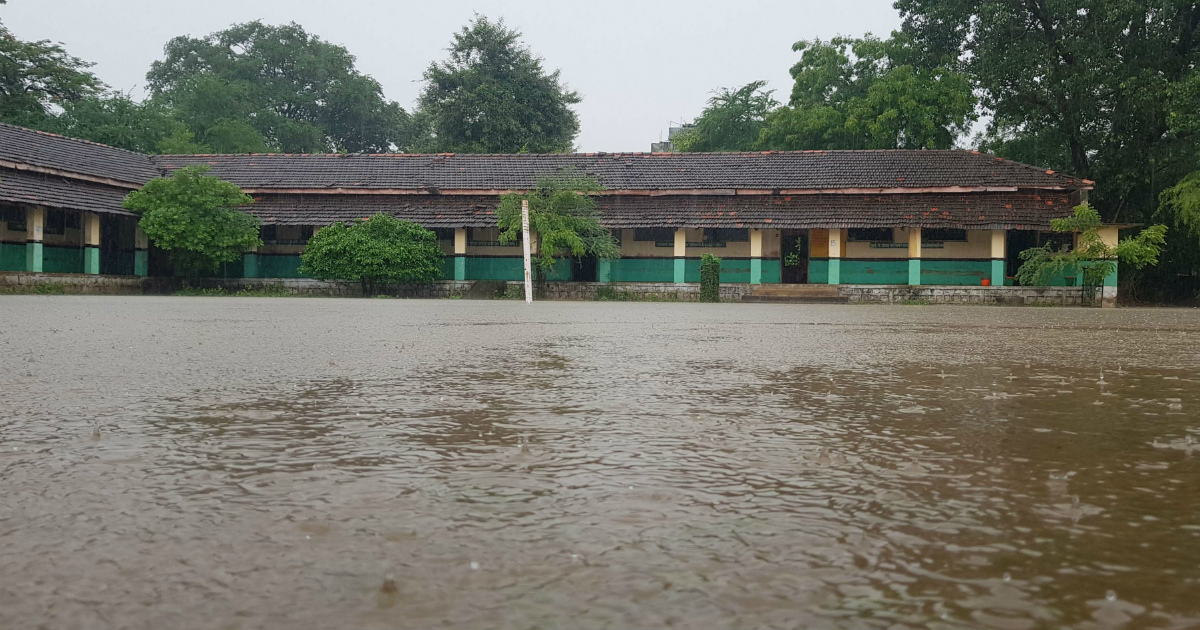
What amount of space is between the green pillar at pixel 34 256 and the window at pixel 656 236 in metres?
17.3

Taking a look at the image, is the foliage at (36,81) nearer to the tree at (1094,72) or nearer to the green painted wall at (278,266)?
the green painted wall at (278,266)

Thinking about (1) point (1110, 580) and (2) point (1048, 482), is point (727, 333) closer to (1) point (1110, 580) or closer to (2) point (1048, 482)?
(2) point (1048, 482)

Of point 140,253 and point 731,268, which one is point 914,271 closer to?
point 731,268

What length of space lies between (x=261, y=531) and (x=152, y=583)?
316 millimetres

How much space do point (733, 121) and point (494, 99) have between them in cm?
1077

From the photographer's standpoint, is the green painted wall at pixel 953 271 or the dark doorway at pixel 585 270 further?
the dark doorway at pixel 585 270

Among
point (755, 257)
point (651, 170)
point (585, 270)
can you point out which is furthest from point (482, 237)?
point (755, 257)

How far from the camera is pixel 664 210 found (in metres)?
28.9

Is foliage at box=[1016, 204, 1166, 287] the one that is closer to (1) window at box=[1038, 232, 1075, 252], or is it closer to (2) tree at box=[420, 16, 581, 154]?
(1) window at box=[1038, 232, 1075, 252]

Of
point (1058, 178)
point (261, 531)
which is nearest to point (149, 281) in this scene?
point (1058, 178)

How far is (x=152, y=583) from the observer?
1542mm

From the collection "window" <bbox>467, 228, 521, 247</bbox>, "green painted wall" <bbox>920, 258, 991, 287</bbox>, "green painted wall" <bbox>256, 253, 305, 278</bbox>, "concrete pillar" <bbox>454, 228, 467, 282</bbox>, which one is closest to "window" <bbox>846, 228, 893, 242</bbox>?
"green painted wall" <bbox>920, 258, 991, 287</bbox>

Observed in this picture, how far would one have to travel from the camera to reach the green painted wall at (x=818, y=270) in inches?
1131

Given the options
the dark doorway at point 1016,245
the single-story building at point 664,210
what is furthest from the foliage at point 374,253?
the dark doorway at point 1016,245
